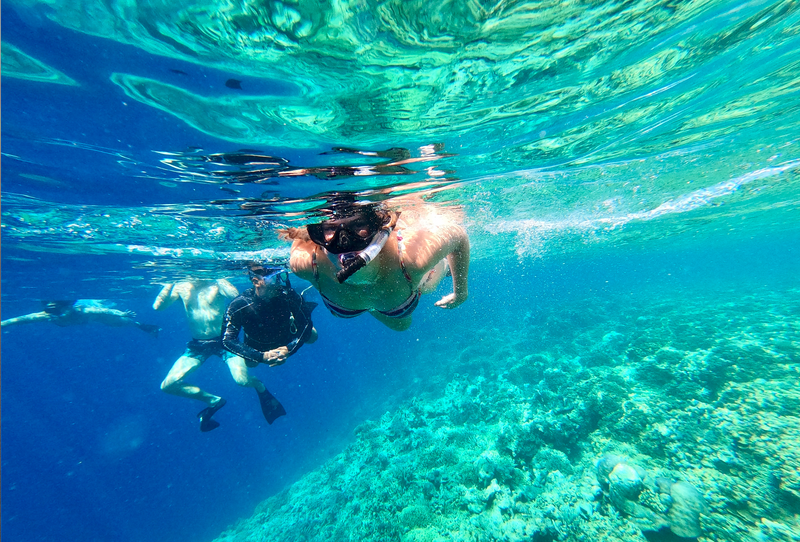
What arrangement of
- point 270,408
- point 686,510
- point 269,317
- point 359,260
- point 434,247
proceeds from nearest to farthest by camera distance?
point 359,260 → point 434,247 → point 686,510 → point 269,317 → point 270,408

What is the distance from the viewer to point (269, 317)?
7.43 m

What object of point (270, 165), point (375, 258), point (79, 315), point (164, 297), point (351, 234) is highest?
point (270, 165)

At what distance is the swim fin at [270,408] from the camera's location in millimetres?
7403

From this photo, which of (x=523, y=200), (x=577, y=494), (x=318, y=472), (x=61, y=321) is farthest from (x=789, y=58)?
(x=61, y=321)

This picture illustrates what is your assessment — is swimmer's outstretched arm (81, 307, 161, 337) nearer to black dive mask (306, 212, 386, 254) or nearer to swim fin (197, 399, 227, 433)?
swim fin (197, 399, 227, 433)


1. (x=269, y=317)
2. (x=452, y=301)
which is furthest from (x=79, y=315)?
(x=452, y=301)

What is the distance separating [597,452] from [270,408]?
1007cm

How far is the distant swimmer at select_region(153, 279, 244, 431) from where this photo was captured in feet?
27.4

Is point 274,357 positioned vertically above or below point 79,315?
below


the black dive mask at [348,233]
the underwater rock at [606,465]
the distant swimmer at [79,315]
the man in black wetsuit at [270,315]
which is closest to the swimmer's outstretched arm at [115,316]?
the distant swimmer at [79,315]

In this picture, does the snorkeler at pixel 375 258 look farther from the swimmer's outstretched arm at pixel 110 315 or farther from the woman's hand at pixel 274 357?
the swimmer's outstretched arm at pixel 110 315

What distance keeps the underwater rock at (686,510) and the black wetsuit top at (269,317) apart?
923 cm

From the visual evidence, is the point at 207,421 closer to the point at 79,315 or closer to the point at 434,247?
the point at 434,247

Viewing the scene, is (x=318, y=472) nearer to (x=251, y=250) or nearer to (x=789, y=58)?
(x=251, y=250)
